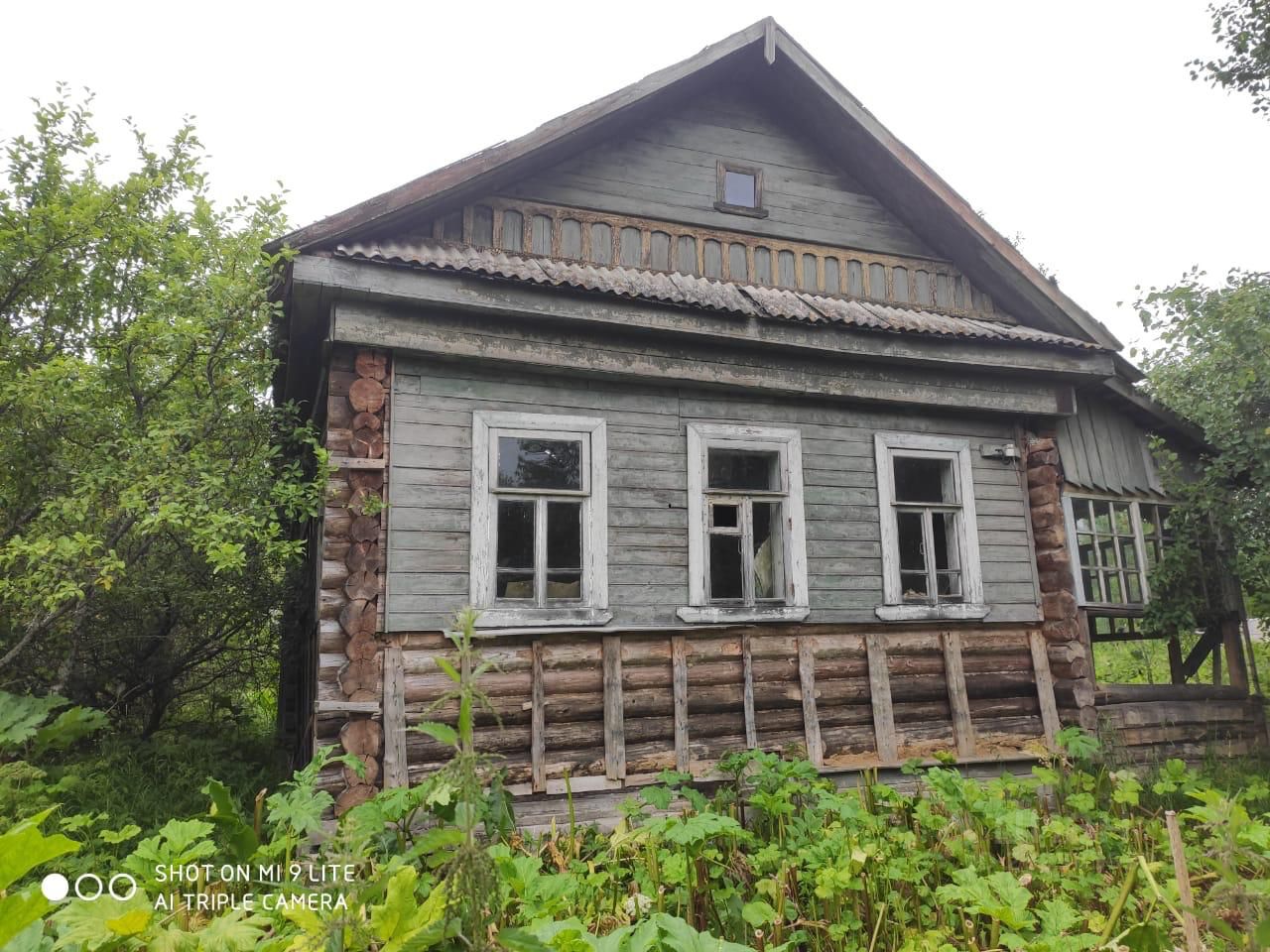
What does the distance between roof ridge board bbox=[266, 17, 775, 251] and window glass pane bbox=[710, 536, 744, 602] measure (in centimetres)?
380

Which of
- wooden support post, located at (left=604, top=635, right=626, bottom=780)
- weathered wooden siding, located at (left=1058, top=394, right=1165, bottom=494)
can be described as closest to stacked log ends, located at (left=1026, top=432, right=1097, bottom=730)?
weathered wooden siding, located at (left=1058, top=394, right=1165, bottom=494)

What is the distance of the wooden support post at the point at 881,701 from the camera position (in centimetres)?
702

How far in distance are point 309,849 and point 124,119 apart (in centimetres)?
645

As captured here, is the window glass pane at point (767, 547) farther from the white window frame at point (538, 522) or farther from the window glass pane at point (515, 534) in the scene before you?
the window glass pane at point (515, 534)

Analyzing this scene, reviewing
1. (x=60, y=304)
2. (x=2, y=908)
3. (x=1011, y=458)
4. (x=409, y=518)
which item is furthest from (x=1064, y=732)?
(x=60, y=304)

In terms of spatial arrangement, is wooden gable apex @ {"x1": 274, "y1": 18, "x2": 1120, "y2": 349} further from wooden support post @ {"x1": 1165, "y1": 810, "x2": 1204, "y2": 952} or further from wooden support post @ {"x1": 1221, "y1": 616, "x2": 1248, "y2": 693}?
wooden support post @ {"x1": 1165, "y1": 810, "x2": 1204, "y2": 952}

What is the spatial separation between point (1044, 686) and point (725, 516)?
3645 millimetres

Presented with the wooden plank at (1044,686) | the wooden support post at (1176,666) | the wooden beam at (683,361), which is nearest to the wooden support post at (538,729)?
the wooden beam at (683,361)

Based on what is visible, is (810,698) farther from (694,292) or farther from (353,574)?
(353,574)

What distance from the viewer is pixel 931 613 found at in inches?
291

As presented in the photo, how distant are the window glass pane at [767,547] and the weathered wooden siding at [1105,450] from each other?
3533mm

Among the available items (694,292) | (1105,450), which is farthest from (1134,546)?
(694,292)

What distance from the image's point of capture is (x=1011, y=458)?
8117 millimetres

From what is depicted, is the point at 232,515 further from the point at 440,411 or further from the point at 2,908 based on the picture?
the point at 2,908
